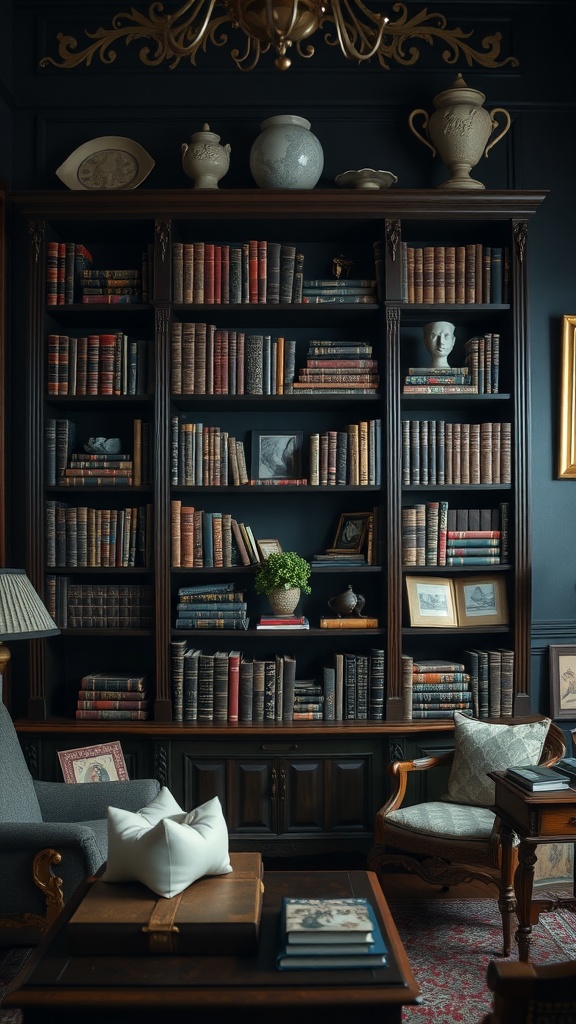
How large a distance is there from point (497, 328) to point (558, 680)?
1.75 metres

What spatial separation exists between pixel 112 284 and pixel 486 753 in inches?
106

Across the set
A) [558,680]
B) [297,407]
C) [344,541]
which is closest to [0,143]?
[297,407]

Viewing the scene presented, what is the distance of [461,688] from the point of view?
4199 millimetres

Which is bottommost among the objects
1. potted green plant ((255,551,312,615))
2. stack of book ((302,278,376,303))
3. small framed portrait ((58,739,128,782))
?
small framed portrait ((58,739,128,782))

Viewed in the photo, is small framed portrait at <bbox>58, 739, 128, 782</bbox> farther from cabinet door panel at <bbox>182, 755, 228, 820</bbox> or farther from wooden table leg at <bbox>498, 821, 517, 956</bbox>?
wooden table leg at <bbox>498, 821, 517, 956</bbox>

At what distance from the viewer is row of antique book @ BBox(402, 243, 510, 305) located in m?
4.20

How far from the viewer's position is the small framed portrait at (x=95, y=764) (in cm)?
397

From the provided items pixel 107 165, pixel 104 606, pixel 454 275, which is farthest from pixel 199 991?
pixel 107 165

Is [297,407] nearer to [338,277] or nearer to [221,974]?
[338,277]

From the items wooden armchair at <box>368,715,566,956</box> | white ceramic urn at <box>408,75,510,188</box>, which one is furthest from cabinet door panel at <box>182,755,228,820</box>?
white ceramic urn at <box>408,75,510,188</box>

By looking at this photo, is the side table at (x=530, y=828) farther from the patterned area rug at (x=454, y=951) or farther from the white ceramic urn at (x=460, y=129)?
the white ceramic urn at (x=460, y=129)

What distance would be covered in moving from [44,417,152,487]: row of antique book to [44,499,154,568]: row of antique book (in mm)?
129

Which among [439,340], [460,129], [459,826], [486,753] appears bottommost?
[459,826]

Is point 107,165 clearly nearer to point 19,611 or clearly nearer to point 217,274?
point 217,274
